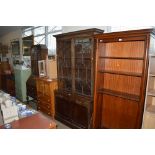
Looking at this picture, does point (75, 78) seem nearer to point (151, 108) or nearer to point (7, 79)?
point (151, 108)

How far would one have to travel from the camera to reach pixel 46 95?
3363 mm

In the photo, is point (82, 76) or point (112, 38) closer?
point (112, 38)

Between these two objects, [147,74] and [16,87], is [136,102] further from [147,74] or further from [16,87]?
[16,87]

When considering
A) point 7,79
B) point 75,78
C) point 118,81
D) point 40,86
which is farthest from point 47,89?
point 7,79

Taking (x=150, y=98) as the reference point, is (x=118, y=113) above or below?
below

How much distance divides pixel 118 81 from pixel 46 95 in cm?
174

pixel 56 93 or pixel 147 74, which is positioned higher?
pixel 147 74

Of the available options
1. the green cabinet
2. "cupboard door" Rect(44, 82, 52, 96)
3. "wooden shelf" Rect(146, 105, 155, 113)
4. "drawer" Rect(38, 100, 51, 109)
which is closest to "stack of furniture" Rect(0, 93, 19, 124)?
"cupboard door" Rect(44, 82, 52, 96)

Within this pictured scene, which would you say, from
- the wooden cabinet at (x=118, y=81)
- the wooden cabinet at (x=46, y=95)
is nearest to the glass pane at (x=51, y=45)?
the wooden cabinet at (x=46, y=95)
